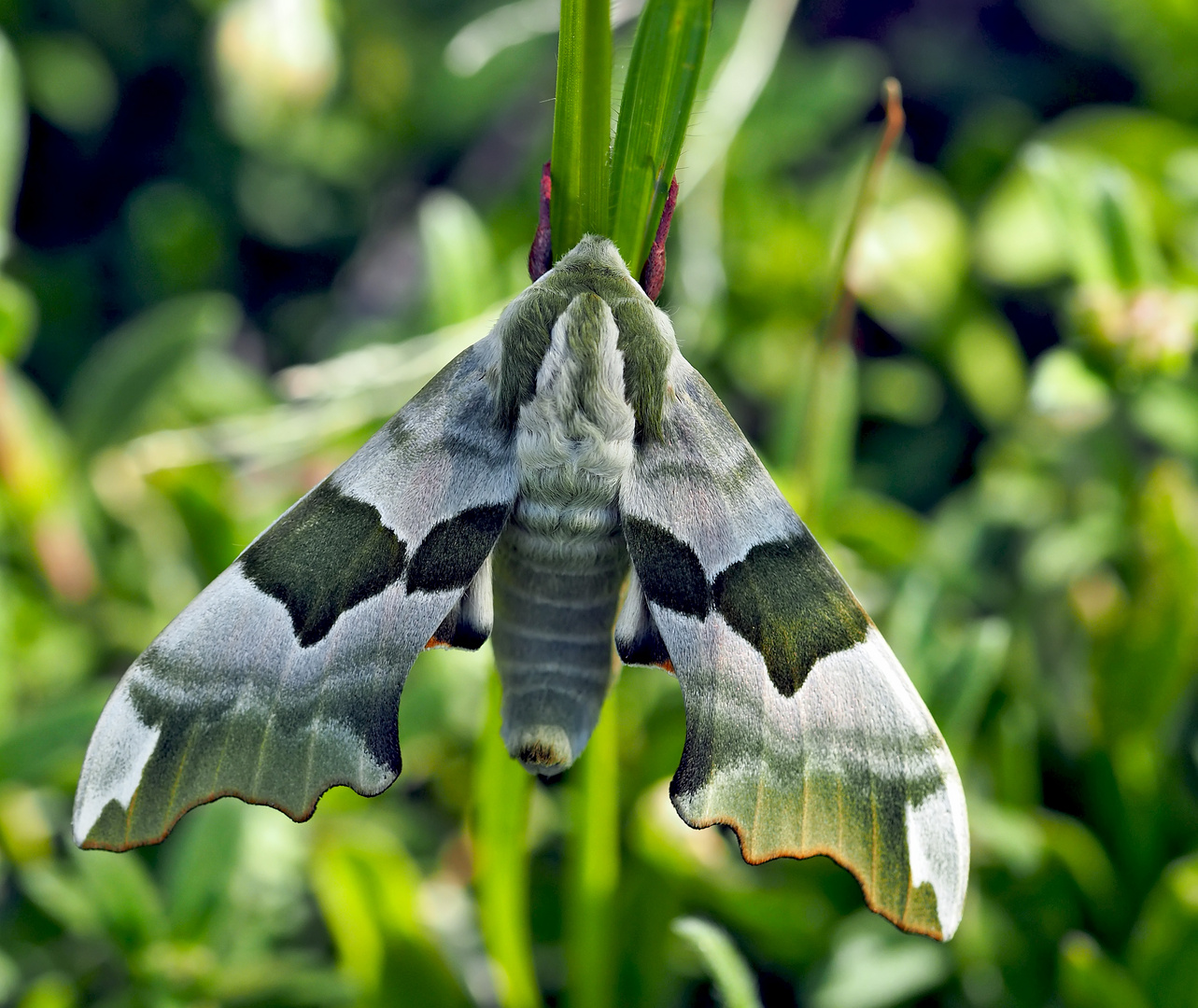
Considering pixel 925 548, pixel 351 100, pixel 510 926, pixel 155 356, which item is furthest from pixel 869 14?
pixel 510 926

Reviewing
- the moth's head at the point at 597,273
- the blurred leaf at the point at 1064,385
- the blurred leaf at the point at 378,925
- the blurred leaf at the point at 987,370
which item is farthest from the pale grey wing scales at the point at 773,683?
the blurred leaf at the point at 987,370

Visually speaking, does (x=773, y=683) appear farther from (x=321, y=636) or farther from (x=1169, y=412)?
(x=1169, y=412)

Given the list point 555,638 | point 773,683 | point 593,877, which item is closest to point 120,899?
point 593,877

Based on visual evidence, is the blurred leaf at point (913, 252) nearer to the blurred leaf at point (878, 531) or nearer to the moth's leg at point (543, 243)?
the blurred leaf at point (878, 531)

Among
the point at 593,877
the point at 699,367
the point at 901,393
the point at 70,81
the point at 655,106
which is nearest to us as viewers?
the point at 655,106

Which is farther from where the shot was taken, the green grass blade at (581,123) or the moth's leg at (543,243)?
the moth's leg at (543,243)

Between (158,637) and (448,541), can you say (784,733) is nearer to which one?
(448,541)
